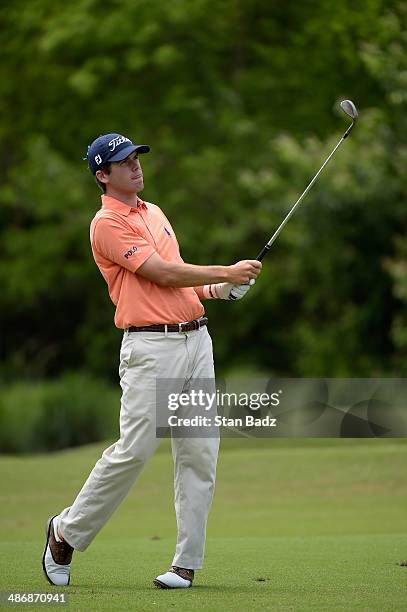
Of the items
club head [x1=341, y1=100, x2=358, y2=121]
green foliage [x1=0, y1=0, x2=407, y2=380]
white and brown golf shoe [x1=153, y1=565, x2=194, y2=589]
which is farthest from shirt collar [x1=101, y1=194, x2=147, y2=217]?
green foliage [x1=0, y1=0, x2=407, y2=380]

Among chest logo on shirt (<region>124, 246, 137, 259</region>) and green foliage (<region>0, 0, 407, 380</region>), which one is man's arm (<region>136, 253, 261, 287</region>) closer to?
chest logo on shirt (<region>124, 246, 137, 259</region>)

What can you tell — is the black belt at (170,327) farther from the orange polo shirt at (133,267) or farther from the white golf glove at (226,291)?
the white golf glove at (226,291)

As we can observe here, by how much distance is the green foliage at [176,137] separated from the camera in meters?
23.9

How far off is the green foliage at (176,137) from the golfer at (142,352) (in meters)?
15.8

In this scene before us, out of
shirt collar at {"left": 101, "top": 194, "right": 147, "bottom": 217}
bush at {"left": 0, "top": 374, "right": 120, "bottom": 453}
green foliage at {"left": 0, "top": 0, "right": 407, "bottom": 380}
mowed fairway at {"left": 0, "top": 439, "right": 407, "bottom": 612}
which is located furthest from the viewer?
green foliage at {"left": 0, "top": 0, "right": 407, "bottom": 380}

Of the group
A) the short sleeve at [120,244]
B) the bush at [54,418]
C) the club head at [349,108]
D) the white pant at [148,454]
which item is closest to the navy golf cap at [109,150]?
the short sleeve at [120,244]

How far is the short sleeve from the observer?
5.41 metres

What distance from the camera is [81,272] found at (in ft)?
87.5

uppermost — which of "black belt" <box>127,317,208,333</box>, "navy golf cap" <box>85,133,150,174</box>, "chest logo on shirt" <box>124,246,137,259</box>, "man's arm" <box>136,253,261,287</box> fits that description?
"navy golf cap" <box>85,133,150,174</box>

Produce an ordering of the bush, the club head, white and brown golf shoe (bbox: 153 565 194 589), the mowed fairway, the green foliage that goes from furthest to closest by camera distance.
→ the green foliage < the bush < the club head < white and brown golf shoe (bbox: 153 565 194 589) < the mowed fairway

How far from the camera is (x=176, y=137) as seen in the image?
2606 cm

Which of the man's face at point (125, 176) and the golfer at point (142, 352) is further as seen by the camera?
the man's face at point (125, 176)

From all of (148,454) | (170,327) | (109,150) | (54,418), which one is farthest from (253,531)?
(54,418)

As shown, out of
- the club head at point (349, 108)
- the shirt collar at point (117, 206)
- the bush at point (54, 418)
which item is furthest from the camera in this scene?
the bush at point (54, 418)
